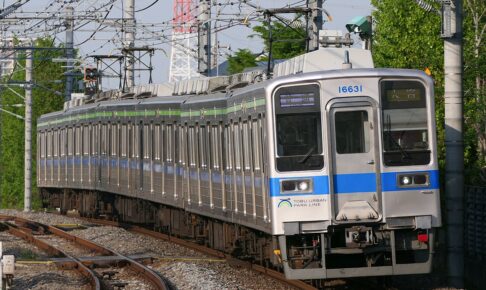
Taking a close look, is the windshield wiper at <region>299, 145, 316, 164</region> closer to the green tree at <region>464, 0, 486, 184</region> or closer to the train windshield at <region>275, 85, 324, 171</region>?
the train windshield at <region>275, 85, 324, 171</region>

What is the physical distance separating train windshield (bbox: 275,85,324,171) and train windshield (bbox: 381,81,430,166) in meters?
0.75

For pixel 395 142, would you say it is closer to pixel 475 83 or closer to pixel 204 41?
pixel 475 83

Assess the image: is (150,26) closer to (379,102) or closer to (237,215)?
(237,215)

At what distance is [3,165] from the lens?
88.6 meters

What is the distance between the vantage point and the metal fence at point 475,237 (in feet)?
50.9

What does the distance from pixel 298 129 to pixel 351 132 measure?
582 mm

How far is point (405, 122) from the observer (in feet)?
44.2

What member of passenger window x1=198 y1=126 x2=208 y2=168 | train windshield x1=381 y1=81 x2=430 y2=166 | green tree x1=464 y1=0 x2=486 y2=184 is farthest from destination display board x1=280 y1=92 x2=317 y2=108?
green tree x1=464 y1=0 x2=486 y2=184

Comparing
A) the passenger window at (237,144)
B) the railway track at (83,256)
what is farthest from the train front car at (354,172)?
the passenger window at (237,144)

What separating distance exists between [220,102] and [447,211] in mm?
4645

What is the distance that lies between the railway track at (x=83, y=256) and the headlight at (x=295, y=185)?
8.57 feet

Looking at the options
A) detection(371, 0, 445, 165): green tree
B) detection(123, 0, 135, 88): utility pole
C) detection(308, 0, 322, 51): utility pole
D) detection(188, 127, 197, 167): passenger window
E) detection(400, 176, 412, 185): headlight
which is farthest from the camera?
detection(123, 0, 135, 88): utility pole

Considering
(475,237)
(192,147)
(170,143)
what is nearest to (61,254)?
(192,147)

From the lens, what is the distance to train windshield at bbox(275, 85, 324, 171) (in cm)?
1339
